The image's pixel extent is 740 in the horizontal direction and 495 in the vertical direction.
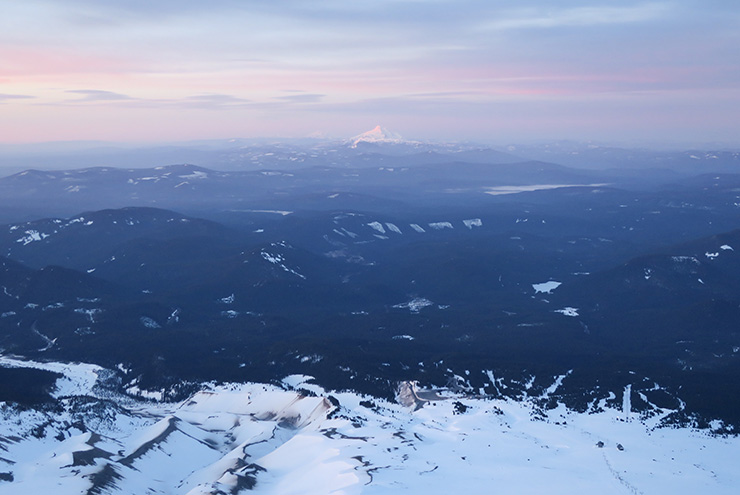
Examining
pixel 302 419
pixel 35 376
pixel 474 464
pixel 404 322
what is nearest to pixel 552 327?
pixel 404 322

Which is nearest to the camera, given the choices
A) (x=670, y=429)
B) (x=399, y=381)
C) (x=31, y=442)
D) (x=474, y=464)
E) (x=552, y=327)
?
(x=474, y=464)

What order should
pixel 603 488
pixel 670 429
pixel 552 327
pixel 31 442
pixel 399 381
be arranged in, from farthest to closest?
pixel 552 327
pixel 399 381
pixel 670 429
pixel 31 442
pixel 603 488

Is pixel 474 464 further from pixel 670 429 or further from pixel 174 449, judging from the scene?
pixel 174 449

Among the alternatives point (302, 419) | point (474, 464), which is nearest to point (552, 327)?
point (302, 419)

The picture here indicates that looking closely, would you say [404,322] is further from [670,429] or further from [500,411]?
[670,429]

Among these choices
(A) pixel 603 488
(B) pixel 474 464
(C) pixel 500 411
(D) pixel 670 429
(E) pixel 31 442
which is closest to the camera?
(A) pixel 603 488

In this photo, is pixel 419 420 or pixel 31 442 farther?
pixel 419 420
